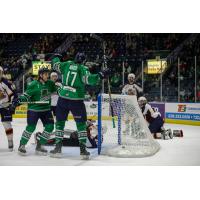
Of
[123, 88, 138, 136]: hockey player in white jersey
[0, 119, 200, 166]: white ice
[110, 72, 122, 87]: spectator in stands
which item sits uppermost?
[110, 72, 122, 87]: spectator in stands

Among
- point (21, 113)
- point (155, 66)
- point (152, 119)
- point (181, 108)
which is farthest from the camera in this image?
point (21, 113)

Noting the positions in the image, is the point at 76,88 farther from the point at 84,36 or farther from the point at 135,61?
the point at 84,36

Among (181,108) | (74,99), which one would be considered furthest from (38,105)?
(181,108)

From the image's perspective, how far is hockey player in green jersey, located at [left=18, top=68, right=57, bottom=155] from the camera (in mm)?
4699

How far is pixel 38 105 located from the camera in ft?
15.4

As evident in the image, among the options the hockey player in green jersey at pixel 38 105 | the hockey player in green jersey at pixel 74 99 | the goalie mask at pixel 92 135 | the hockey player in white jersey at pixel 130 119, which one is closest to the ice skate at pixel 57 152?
the hockey player in green jersey at pixel 74 99

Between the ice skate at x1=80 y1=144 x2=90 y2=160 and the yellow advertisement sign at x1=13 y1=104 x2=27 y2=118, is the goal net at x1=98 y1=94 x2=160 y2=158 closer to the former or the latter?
A: the ice skate at x1=80 y1=144 x2=90 y2=160

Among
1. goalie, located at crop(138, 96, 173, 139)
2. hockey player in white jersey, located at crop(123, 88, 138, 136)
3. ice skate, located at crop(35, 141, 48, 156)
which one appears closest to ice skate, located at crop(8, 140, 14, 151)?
ice skate, located at crop(35, 141, 48, 156)

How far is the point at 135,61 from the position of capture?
33.4 ft

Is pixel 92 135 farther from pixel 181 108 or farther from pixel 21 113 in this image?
pixel 21 113

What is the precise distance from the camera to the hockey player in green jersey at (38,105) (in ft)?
15.4

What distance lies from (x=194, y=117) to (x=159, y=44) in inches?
117

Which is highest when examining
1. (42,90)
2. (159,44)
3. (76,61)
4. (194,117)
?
(159,44)

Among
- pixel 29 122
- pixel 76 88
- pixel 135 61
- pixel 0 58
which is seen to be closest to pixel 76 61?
pixel 76 88
